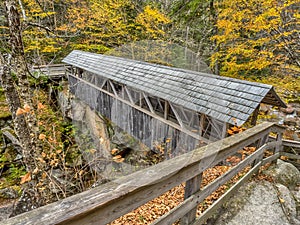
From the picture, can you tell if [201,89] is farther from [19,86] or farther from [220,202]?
[19,86]

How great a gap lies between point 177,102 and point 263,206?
9.32 feet

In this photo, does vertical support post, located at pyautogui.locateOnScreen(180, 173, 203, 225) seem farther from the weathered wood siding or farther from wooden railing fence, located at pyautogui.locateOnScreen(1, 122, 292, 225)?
the weathered wood siding

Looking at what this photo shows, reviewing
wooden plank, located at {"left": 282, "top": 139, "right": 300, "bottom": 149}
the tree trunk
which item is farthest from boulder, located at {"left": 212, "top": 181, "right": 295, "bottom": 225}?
the tree trunk

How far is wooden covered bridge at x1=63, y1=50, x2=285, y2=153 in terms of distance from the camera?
13.2ft

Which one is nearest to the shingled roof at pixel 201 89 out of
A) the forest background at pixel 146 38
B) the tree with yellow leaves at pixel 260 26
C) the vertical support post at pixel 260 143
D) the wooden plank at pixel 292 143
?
the vertical support post at pixel 260 143

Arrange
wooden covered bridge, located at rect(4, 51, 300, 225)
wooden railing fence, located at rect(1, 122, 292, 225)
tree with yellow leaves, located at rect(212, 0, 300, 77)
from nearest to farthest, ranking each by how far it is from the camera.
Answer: wooden railing fence, located at rect(1, 122, 292, 225), wooden covered bridge, located at rect(4, 51, 300, 225), tree with yellow leaves, located at rect(212, 0, 300, 77)

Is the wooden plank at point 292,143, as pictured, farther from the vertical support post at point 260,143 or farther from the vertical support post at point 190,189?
the vertical support post at point 190,189

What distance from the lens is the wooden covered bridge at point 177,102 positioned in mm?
4035

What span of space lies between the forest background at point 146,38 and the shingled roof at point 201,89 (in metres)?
0.98

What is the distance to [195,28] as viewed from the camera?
34.5ft

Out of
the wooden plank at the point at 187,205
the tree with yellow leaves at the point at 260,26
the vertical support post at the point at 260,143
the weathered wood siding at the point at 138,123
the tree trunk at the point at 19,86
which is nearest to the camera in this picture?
the wooden plank at the point at 187,205

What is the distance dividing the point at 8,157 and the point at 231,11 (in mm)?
11975

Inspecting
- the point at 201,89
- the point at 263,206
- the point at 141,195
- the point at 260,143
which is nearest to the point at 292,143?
the point at 260,143

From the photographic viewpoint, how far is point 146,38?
34.9ft
